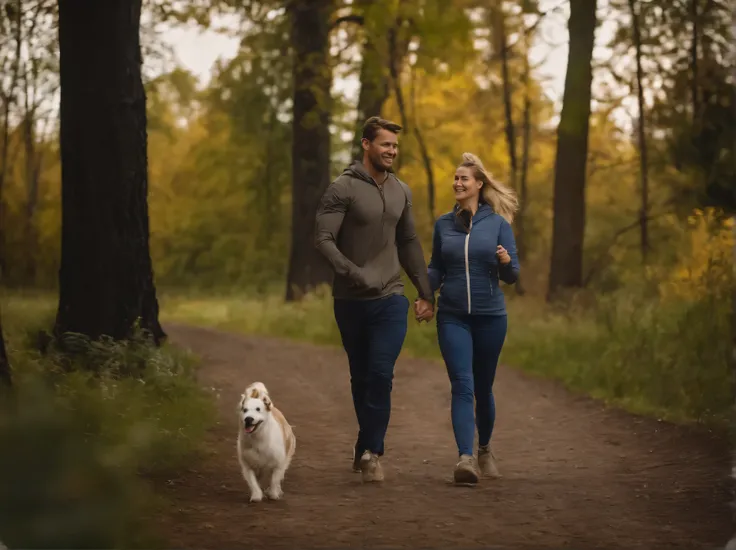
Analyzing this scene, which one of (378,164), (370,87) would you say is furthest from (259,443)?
(370,87)

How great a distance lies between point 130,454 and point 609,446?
4.69 m

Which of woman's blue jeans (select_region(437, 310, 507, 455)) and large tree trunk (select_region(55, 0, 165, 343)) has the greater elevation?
large tree trunk (select_region(55, 0, 165, 343))

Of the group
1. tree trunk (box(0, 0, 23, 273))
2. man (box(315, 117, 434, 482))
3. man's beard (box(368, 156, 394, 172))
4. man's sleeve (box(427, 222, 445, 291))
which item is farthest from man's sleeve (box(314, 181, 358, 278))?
tree trunk (box(0, 0, 23, 273))

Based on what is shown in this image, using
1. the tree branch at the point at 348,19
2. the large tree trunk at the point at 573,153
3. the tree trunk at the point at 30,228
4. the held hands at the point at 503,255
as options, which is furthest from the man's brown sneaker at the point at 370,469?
the tree trunk at the point at 30,228

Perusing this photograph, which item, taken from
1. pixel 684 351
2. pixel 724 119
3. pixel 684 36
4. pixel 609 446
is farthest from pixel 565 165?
pixel 609 446

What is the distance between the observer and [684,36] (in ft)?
64.1

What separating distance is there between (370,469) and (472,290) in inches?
61.3

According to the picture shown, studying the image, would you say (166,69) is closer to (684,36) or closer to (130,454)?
(684,36)

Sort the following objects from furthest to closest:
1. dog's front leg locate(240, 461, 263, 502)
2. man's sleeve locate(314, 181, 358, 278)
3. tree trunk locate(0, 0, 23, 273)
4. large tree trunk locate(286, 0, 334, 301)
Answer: large tree trunk locate(286, 0, 334, 301) → tree trunk locate(0, 0, 23, 273) → man's sleeve locate(314, 181, 358, 278) → dog's front leg locate(240, 461, 263, 502)

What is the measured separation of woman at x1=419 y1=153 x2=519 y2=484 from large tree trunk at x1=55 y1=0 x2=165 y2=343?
480 centimetres

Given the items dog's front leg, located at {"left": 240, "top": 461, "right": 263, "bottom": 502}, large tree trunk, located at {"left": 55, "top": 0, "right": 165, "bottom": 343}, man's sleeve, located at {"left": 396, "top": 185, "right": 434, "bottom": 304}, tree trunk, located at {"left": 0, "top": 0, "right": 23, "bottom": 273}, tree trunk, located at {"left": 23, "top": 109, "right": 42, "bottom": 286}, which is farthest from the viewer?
tree trunk, located at {"left": 23, "top": 109, "right": 42, "bottom": 286}

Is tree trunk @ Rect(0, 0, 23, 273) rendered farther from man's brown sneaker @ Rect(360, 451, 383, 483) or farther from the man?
man's brown sneaker @ Rect(360, 451, 383, 483)

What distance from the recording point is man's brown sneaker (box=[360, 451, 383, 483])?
8.33 m

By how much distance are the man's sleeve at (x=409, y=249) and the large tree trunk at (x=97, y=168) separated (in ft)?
15.1
